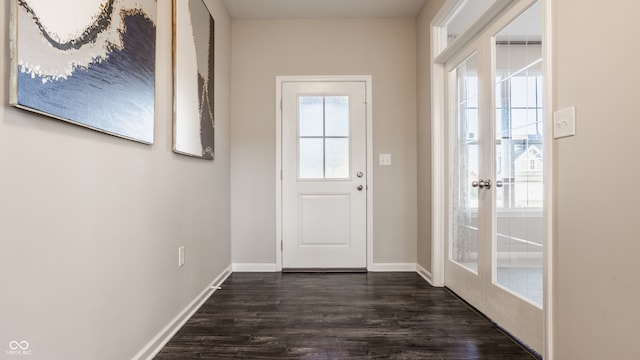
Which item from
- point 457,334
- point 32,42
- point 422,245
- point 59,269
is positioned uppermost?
point 32,42

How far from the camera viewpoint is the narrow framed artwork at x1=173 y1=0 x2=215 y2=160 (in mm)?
1934

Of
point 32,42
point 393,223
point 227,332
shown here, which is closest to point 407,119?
point 393,223

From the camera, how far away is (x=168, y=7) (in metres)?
1.85

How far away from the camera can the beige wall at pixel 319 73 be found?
10.8ft

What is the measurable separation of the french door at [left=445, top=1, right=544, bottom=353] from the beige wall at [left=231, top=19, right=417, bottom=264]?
747mm

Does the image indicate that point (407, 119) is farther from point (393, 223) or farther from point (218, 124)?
point (218, 124)

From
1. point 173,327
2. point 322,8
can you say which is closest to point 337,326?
point 173,327

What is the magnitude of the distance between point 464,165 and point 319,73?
1.69m

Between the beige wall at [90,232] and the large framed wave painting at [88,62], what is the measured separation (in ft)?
0.12

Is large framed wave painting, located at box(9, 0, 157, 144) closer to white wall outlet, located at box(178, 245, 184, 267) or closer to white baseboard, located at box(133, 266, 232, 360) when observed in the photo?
white wall outlet, located at box(178, 245, 184, 267)

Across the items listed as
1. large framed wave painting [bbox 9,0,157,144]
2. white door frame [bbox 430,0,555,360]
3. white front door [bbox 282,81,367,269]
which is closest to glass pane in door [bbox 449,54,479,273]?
white door frame [bbox 430,0,555,360]

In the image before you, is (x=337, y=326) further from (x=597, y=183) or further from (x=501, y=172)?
(x=597, y=183)

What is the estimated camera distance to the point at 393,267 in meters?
3.28

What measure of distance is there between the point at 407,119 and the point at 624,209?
2327 millimetres
